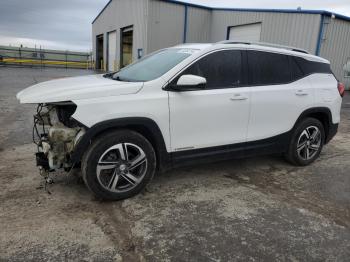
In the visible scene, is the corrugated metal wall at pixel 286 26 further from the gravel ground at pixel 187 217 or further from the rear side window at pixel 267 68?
the gravel ground at pixel 187 217

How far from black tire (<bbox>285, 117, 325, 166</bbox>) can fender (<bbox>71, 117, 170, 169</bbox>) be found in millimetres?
2174

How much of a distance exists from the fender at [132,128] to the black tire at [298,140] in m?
2.17

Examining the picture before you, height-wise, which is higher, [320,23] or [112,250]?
[320,23]

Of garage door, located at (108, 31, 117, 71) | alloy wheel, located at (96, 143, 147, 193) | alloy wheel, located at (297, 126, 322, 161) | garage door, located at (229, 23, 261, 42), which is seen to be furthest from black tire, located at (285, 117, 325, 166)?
garage door, located at (108, 31, 117, 71)

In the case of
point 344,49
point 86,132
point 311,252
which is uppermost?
point 344,49

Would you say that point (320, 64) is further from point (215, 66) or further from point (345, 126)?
point (345, 126)

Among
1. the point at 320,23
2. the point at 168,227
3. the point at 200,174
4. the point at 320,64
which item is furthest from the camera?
the point at 320,23

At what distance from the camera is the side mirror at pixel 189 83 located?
346 centimetres

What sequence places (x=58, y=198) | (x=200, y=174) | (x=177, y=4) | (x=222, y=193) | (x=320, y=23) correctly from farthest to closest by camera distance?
(x=177, y=4), (x=320, y=23), (x=200, y=174), (x=222, y=193), (x=58, y=198)

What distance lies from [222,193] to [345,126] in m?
6.07

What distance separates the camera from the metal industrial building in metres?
14.2

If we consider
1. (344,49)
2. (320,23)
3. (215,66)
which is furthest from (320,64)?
(344,49)

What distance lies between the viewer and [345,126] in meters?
8.40

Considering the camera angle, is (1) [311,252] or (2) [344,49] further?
(2) [344,49]
